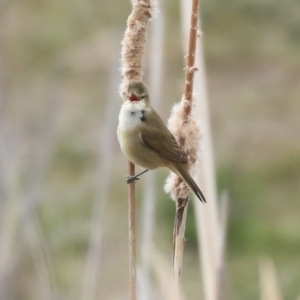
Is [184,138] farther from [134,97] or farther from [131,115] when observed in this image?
[131,115]

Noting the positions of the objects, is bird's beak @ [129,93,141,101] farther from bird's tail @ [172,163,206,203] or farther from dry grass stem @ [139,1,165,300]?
dry grass stem @ [139,1,165,300]

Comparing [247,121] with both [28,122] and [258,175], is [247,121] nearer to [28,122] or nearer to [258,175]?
[258,175]

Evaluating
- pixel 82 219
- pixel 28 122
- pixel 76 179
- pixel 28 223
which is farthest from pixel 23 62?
pixel 28 223

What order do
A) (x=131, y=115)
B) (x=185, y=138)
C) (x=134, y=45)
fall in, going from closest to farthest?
(x=134, y=45), (x=185, y=138), (x=131, y=115)

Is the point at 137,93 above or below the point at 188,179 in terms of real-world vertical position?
above

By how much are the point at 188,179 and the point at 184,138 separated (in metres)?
0.13

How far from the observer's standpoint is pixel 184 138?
6.48 ft

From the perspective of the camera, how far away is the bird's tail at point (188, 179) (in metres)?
2.01

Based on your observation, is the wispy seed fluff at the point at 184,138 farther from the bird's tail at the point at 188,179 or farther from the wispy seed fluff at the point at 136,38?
the wispy seed fluff at the point at 136,38

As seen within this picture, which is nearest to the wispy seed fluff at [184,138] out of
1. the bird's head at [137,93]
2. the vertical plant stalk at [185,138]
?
the vertical plant stalk at [185,138]

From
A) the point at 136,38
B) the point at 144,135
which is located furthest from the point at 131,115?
the point at 136,38

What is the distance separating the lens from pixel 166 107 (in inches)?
290

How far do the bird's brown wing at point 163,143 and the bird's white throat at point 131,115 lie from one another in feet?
0.15

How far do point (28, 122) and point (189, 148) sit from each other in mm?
5121
